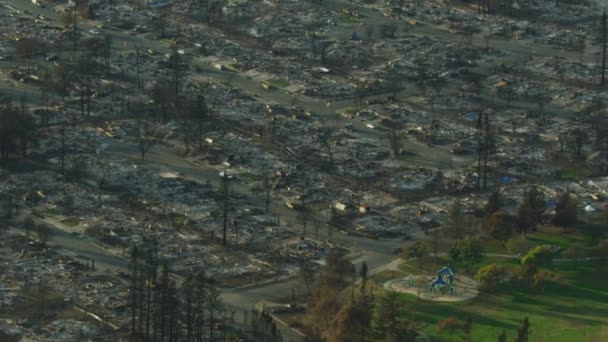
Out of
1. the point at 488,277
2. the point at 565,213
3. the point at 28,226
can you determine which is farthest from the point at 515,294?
the point at 28,226

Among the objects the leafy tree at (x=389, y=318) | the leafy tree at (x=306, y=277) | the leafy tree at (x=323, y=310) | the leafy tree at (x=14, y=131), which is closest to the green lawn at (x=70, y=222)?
the leafy tree at (x=14, y=131)

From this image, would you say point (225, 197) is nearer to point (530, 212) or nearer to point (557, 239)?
point (530, 212)

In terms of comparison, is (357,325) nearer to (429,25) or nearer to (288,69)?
(288,69)

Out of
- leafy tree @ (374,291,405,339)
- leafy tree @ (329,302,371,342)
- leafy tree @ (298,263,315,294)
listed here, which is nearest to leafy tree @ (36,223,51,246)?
leafy tree @ (298,263,315,294)

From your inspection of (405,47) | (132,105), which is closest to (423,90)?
(405,47)

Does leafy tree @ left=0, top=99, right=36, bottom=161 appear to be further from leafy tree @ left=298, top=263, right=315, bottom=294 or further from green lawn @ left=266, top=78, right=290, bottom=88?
leafy tree @ left=298, top=263, right=315, bottom=294

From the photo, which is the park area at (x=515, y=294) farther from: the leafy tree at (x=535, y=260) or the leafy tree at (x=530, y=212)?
the leafy tree at (x=530, y=212)
